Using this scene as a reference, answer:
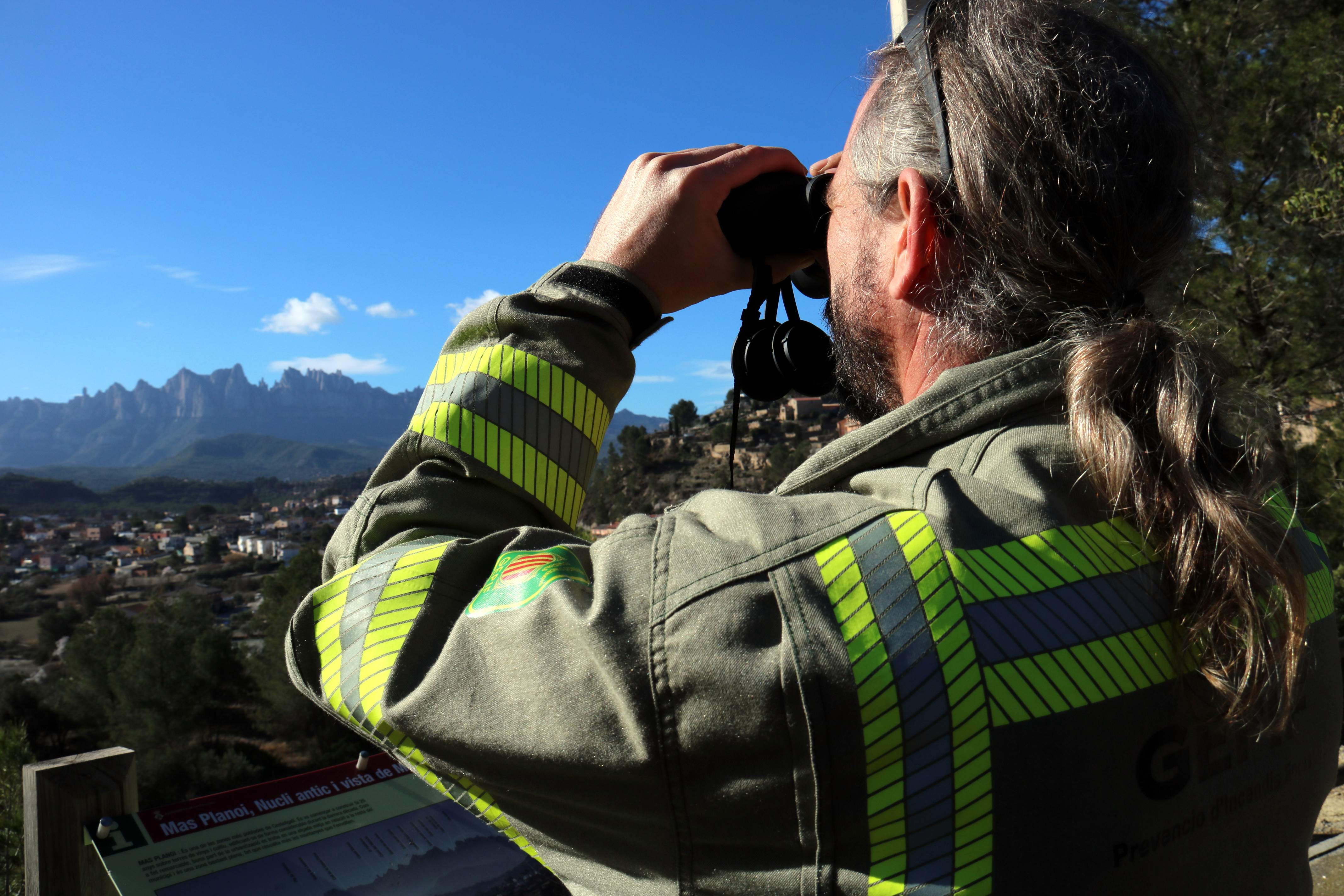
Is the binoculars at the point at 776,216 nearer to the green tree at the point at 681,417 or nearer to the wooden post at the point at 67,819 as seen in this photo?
the wooden post at the point at 67,819

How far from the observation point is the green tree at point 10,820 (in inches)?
132

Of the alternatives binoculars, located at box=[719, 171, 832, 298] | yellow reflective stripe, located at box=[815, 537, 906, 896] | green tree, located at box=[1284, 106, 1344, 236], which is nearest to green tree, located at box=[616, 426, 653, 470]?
green tree, located at box=[1284, 106, 1344, 236]

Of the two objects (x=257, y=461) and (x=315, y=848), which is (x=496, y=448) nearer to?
(x=315, y=848)

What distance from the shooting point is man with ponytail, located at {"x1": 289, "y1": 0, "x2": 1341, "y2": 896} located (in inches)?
27.7

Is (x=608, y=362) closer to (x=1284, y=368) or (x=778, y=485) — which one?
(x=778, y=485)

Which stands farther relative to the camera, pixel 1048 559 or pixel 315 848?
pixel 315 848

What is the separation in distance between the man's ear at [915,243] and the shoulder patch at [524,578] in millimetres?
512

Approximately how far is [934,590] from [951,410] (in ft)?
0.84

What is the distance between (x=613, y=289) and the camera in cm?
116

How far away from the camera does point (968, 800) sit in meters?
0.70

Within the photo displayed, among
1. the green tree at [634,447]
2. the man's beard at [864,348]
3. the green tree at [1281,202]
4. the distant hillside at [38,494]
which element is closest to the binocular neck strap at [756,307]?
the man's beard at [864,348]

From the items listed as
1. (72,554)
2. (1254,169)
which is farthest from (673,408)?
(72,554)

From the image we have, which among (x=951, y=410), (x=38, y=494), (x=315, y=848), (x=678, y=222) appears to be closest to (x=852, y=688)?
(x=951, y=410)

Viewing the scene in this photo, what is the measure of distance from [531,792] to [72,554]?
6197cm
